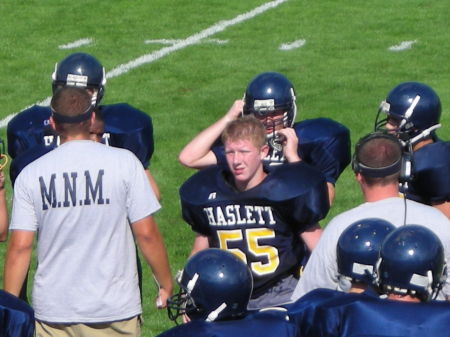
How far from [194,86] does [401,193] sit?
21.3 feet

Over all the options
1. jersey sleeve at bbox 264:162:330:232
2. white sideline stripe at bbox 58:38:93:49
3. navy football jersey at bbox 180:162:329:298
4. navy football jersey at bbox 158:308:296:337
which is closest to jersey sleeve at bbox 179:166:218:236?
navy football jersey at bbox 180:162:329:298

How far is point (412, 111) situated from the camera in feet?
20.7

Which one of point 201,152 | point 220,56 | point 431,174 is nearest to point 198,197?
point 201,152

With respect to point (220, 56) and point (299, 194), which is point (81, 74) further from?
point (220, 56)

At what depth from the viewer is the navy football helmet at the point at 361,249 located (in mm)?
4539

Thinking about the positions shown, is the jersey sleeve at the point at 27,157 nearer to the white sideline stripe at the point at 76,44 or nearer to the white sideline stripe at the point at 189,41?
the white sideline stripe at the point at 189,41

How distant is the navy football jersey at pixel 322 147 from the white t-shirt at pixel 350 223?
1.34m

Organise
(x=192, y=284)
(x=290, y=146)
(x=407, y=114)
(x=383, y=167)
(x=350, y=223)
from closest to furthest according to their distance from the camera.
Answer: (x=192, y=284) < (x=350, y=223) < (x=383, y=167) < (x=290, y=146) < (x=407, y=114)

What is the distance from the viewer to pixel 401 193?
6.16 metres

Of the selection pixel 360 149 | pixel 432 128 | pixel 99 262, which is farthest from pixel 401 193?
pixel 99 262

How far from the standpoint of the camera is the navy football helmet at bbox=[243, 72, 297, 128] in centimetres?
626

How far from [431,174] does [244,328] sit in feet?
6.94

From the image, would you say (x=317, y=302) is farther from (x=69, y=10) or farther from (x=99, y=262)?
(x=69, y=10)

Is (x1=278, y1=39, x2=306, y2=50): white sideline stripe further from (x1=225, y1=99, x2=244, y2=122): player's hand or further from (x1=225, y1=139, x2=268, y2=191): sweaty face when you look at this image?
(x1=225, y1=139, x2=268, y2=191): sweaty face
